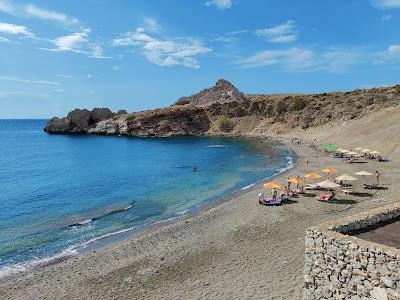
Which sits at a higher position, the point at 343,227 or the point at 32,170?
the point at 343,227

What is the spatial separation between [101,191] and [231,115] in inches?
3562

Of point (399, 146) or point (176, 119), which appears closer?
point (399, 146)

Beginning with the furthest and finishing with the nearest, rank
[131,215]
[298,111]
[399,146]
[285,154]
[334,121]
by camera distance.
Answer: [298,111] → [334,121] → [285,154] → [399,146] → [131,215]

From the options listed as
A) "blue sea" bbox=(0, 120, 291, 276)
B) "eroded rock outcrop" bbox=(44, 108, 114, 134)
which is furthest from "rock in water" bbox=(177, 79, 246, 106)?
"blue sea" bbox=(0, 120, 291, 276)

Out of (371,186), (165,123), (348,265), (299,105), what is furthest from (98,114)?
(348,265)

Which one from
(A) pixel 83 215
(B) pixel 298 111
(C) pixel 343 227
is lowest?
(A) pixel 83 215

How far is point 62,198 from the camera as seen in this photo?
129ft

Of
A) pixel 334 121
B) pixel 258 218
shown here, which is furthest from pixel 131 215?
pixel 334 121

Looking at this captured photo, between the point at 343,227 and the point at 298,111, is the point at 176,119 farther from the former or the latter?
the point at 343,227

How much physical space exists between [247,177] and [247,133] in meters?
69.2

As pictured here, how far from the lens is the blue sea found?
87.0ft

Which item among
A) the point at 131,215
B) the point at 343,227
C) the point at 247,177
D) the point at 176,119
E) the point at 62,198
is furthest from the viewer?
the point at 176,119

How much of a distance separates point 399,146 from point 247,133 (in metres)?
65.5

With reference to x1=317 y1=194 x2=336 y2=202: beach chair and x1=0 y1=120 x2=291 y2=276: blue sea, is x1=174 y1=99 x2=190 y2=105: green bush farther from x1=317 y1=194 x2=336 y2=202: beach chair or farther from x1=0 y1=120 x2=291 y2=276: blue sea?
x1=317 y1=194 x2=336 y2=202: beach chair
